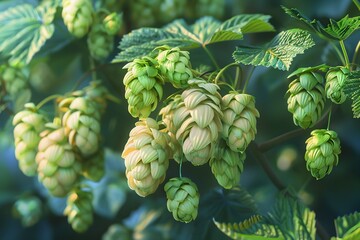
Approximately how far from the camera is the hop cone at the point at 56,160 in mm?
1487

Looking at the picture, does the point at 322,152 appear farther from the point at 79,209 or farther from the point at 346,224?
the point at 79,209

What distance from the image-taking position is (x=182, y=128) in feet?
3.87

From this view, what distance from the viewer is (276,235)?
51.4 inches

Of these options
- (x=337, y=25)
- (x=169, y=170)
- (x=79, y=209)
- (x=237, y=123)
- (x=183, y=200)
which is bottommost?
(x=169, y=170)

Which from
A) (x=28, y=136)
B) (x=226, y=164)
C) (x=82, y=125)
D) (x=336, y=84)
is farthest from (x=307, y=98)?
(x=28, y=136)

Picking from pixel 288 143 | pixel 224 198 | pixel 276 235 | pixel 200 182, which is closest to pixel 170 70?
pixel 276 235

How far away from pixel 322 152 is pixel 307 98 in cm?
9

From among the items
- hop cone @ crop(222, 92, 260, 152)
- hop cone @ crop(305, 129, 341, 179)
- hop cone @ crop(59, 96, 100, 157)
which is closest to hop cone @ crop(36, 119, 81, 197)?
hop cone @ crop(59, 96, 100, 157)

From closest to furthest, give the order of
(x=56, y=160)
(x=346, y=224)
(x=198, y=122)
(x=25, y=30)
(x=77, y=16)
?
(x=198, y=122)
(x=346, y=224)
(x=56, y=160)
(x=77, y=16)
(x=25, y=30)

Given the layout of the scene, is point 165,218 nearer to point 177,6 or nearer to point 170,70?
point 177,6

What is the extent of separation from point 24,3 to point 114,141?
17.0 inches

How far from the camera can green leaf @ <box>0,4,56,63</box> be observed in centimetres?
164

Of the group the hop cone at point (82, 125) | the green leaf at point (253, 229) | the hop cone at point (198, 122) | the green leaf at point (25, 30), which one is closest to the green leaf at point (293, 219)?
the green leaf at point (253, 229)

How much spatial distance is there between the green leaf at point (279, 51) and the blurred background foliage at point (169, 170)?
479 millimetres
